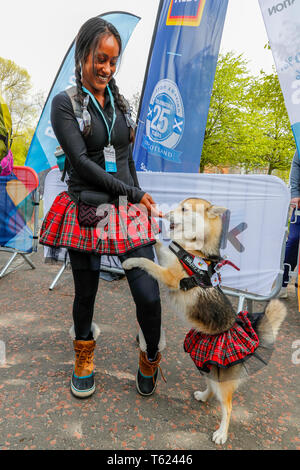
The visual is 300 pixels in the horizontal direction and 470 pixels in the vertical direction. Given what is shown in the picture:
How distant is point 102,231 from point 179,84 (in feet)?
13.5

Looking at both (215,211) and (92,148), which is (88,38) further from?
(215,211)

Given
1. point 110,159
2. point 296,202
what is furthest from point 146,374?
point 296,202

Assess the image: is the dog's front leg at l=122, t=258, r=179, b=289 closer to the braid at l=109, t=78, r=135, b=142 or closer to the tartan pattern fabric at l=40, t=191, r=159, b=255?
the tartan pattern fabric at l=40, t=191, r=159, b=255

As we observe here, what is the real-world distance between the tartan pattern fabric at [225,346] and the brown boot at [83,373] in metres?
0.65

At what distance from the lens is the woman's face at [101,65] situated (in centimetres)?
157

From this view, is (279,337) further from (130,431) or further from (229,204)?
(130,431)

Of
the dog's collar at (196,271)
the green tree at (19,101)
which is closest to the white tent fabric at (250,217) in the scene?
the dog's collar at (196,271)

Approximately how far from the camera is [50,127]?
605 centimetres

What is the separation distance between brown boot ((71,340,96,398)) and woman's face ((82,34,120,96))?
157cm

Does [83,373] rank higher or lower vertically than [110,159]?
lower

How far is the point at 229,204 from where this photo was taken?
10.0 feet

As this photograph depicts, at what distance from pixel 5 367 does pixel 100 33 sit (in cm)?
228

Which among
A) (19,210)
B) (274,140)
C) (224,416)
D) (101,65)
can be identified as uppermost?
(274,140)

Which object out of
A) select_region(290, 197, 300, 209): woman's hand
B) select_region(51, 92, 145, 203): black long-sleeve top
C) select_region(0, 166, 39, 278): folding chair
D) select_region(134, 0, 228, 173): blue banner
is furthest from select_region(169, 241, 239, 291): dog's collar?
select_region(134, 0, 228, 173): blue banner
